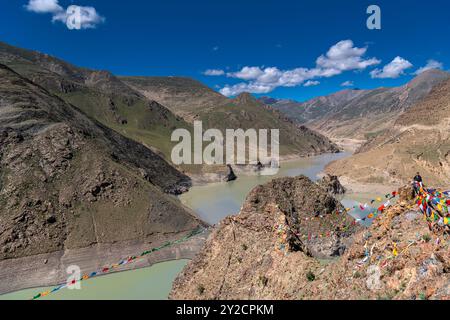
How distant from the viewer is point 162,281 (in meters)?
35.8

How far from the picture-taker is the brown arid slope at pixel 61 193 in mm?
42094

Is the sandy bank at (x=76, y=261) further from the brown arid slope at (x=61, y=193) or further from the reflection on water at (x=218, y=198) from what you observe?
the reflection on water at (x=218, y=198)

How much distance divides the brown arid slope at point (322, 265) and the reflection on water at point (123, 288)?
16780mm

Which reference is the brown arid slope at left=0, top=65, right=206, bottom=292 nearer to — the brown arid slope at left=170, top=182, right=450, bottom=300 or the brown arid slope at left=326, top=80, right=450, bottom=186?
the brown arid slope at left=170, top=182, right=450, bottom=300

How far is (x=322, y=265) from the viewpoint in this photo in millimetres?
14555

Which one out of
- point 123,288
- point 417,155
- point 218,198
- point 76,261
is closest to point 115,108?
point 218,198

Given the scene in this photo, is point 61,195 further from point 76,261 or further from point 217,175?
point 217,175

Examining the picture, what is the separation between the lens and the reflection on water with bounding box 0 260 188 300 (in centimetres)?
3263

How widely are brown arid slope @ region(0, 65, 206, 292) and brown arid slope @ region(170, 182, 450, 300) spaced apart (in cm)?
2864

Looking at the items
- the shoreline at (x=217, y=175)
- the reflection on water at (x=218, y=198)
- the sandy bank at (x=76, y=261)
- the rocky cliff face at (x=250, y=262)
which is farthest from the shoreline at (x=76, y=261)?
the shoreline at (x=217, y=175)

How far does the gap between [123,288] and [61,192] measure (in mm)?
20516

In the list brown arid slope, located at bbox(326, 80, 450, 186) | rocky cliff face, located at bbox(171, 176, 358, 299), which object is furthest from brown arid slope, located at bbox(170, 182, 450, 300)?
brown arid slope, located at bbox(326, 80, 450, 186)
